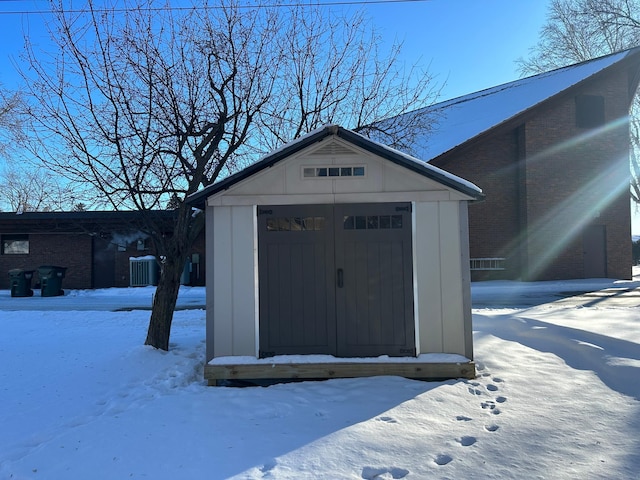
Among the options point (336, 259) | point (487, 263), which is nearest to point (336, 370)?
point (336, 259)

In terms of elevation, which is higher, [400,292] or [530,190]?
[530,190]

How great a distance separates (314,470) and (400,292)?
2.60 m

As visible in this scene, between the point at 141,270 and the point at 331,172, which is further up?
the point at 331,172

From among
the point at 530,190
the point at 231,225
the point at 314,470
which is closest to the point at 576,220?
the point at 530,190

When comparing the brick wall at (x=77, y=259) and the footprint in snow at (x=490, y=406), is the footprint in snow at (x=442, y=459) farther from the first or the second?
the brick wall at (x=77, y=259)

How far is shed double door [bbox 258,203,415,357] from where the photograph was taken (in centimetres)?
528

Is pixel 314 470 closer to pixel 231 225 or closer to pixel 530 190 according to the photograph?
pixel 231 225

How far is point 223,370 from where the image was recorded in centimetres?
513

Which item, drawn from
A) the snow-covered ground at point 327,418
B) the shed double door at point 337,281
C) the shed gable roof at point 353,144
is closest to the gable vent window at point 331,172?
the shed gable roof at point 353,144

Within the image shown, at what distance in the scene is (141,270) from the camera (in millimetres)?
18672

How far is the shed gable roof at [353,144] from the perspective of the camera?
5.15 meters

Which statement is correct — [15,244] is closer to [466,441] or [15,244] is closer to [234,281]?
[234,281]

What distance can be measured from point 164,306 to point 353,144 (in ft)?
12.5

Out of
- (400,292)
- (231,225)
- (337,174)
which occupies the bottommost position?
(400,292)
